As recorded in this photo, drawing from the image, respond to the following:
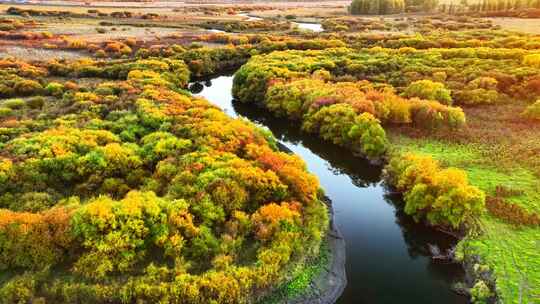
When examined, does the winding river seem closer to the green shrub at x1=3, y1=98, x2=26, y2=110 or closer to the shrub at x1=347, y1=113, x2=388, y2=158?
the shrub at x1=347, y1=113, x2=388, y2=158

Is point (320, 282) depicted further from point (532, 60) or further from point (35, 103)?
point (532, 60)

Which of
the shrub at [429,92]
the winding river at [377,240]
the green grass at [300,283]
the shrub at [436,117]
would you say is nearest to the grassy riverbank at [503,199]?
the shrub at [436,117]

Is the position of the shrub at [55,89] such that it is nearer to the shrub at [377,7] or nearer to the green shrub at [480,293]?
the green shrub at [480,293]

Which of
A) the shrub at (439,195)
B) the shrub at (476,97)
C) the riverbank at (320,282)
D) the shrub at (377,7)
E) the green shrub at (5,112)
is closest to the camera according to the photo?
the riverbank at (320,282)

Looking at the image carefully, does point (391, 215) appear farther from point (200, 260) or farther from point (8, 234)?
point (8, 234)

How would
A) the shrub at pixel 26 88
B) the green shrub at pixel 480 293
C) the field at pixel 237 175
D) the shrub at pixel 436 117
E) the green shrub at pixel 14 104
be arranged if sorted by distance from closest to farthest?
1. the field at pixel 237 175
2. the green shrub at pixel 480 293
3. the green shrub at pixel 14 104
4. the shrub at pixel 436 117
5. the shrub at pixel 26 88

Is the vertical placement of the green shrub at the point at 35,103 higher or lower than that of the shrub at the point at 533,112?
higher

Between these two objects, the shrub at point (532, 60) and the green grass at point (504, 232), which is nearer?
the green grass at point (504, 232)

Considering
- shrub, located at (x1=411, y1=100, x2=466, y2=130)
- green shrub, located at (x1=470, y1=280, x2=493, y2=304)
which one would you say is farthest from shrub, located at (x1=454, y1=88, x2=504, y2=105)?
green shrub, located at (x1=470, y1=280, x2=493, y2=304)

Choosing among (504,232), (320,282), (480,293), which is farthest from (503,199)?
(320,282)
